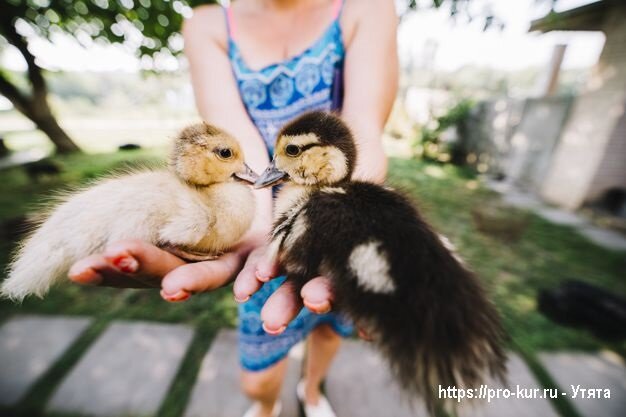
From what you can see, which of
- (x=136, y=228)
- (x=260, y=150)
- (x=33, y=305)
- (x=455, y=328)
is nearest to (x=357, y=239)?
(x=455, y=328)

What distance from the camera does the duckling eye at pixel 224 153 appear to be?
1252 millimetres

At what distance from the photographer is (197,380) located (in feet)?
6.87

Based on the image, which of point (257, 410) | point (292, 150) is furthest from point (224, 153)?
point (257, 410)

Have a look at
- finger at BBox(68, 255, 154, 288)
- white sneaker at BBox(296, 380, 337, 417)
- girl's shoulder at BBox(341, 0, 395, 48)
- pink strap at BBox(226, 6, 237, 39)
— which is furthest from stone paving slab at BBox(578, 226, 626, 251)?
finger at BBox(68, 255, 154, 288)

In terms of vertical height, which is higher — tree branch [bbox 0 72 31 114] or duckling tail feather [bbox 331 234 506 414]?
tree branch [bbox 0 72 31 114]

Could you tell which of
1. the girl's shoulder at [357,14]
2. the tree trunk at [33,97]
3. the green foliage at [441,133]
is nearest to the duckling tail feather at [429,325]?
the girl's shoulder at [357,14]

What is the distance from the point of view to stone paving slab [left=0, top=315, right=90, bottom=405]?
2033mm

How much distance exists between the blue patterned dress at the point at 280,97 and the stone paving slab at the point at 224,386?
22.3 inches

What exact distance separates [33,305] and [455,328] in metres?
3.41

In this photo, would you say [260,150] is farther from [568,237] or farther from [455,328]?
[568,237]

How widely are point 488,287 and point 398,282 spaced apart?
2437mm

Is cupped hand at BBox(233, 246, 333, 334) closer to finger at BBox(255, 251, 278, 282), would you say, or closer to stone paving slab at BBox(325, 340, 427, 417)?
finger at BBox(255, 251, 278, 282)

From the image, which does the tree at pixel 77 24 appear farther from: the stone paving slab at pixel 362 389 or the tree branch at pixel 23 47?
the stone paving slab at pixel 362 389

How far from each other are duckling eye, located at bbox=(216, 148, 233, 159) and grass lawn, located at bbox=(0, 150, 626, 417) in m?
0.52
